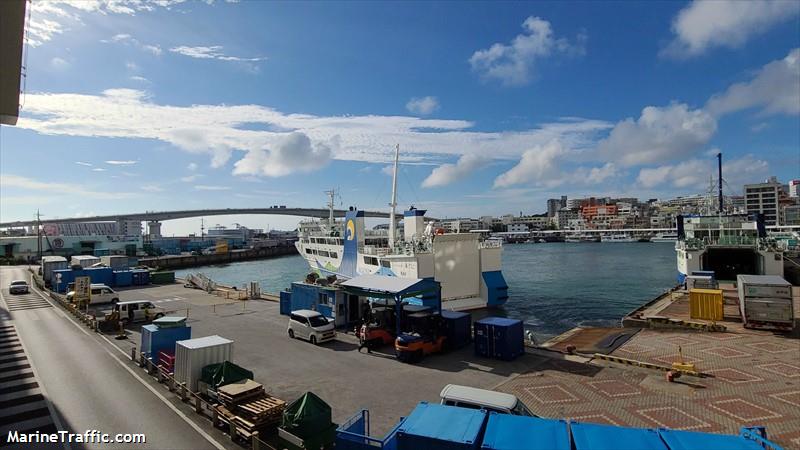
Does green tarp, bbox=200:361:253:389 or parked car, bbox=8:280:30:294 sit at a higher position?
green tarp, bbox=200:361:253:389

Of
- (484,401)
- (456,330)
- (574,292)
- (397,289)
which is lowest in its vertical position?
(574,292)

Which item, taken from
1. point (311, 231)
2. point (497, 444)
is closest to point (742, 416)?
point (497, 444)

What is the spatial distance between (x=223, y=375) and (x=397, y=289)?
857 centimetres

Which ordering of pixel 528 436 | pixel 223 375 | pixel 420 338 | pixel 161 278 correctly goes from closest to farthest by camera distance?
pixel 528 436 < pixel 223 375 < pixel 420 338 < pixel 161 278

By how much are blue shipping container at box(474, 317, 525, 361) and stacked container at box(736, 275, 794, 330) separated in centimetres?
1326

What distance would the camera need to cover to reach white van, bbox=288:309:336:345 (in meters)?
19.6

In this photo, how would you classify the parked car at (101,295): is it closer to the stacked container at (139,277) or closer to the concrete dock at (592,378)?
the concrete dock at (592,378)

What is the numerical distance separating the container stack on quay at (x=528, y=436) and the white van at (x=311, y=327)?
39.8 feet

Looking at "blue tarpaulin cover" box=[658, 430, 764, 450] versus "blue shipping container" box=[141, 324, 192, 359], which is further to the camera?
"blue shipping container" box=[141, 324, 192, 359]

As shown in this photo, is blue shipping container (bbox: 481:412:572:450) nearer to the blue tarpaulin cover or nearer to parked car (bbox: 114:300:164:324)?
the blue tarpaulin cover

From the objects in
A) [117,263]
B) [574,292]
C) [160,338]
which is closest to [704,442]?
[160,338]

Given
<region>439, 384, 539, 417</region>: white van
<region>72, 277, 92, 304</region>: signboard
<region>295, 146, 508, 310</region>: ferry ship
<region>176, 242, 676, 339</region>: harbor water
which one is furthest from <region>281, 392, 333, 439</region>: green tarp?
<region>72, 277, 92, 304</region>: signboard

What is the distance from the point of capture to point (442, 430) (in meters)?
7.15

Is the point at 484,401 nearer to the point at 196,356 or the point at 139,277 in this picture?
the point at 196,356
